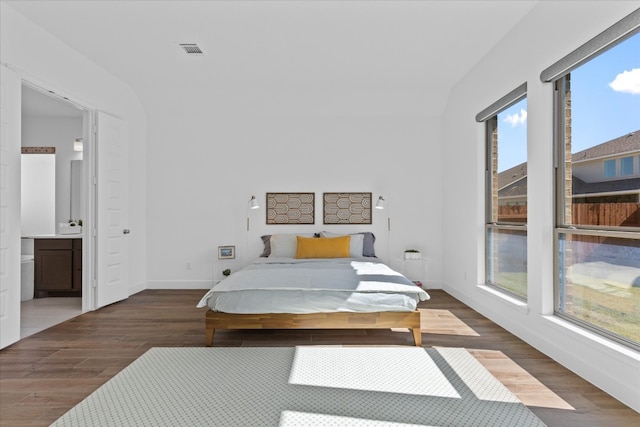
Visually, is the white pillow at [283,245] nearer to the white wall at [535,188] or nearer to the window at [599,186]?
the white wall at [535,188]

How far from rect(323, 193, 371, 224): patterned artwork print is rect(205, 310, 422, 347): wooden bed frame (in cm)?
268

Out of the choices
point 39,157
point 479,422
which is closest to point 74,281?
point 39,157

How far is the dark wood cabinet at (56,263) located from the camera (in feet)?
17.4

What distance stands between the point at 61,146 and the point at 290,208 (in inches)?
147

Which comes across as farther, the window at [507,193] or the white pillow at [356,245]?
the white pillow at [356,245]

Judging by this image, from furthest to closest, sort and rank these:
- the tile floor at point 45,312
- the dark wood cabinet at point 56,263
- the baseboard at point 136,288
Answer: the baseboard at point 136,288 < the dark wood cabinet at point 56,263 < the tile floor at point 45,312

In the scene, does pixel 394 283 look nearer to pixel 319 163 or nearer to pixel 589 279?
pixel 589 279

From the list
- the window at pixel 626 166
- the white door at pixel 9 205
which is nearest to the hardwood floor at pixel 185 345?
the white door at pixel 9 205

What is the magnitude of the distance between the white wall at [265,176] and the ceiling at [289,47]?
0.27m

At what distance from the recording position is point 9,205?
3473mm

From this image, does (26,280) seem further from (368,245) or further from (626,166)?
Result: (626,166)

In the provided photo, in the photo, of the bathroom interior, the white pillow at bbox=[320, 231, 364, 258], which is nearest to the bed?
the white pillow at bbox=[320, 231, 364, 258]

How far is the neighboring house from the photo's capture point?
8.11ft

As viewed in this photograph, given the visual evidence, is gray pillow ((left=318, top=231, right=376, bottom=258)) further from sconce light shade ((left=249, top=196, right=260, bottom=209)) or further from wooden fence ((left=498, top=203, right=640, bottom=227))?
wooden fence ((left=498, top=203, right=640, bottom=227))
